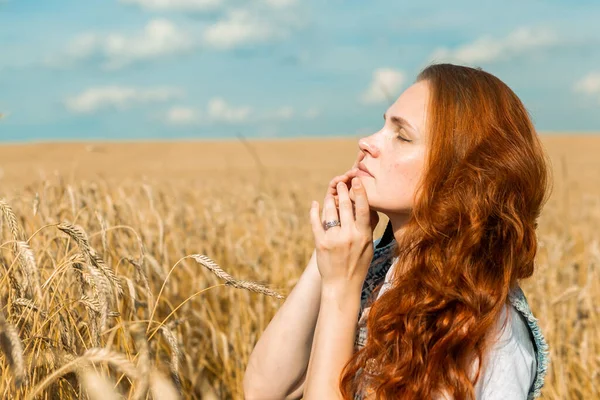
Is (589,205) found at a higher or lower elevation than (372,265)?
lower

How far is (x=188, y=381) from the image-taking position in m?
2.94

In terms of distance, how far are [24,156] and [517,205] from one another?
29.7 meters

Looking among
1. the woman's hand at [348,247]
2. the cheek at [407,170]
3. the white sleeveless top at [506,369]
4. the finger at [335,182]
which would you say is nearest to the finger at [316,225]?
the woman's hand at [348,247]

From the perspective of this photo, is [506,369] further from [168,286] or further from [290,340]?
[168,286]

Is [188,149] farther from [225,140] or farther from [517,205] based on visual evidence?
[517,205]

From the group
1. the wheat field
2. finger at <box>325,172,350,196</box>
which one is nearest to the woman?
finger at <box>325,172,350,196</box>

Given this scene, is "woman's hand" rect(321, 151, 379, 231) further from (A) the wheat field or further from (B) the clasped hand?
(A) the wheat field

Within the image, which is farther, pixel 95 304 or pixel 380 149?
pixel 380 149

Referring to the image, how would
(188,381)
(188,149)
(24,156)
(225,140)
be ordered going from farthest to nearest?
(225,140) < (188,149) < (24,156) < (188,381)

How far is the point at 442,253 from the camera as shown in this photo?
1737 mm

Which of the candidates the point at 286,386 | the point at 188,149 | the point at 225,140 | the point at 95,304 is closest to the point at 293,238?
the point at 286,386

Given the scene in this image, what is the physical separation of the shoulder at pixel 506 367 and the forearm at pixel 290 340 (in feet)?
1.93

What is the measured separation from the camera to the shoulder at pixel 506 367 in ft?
5.25

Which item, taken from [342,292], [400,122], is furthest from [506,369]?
[400,122]
